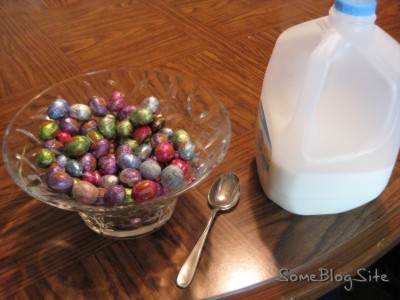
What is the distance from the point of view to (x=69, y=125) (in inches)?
21.4

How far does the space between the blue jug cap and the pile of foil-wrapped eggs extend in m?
0.23

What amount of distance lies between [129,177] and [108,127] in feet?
0.32

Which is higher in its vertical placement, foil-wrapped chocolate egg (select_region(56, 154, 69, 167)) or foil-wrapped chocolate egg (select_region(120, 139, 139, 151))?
foil-wrapped chocolate egg (select_region(56, 154, 69, 167))

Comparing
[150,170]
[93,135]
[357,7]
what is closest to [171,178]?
[150,170]

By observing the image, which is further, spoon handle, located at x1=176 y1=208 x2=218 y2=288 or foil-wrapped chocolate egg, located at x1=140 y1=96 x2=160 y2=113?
foil-wrapped chocolate egg, located at x1=140 y1=96 x2=160 y2=113

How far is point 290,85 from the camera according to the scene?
0.50 m

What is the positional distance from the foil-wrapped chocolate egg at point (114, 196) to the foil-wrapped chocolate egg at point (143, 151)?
6 cm

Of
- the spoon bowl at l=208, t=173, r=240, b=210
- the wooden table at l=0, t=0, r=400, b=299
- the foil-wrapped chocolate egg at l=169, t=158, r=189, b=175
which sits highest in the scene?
the foil-wrapped chocolate egg at l=169, t=158, r=189, b=175

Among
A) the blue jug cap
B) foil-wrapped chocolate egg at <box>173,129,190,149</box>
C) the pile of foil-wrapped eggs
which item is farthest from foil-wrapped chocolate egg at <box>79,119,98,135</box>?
the blue jug cap

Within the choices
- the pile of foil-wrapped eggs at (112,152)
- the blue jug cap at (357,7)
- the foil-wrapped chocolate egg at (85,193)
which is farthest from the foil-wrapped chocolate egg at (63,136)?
the blue jug cap at (357,7)

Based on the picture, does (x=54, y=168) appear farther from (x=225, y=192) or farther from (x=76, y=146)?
(x=225, y=192)

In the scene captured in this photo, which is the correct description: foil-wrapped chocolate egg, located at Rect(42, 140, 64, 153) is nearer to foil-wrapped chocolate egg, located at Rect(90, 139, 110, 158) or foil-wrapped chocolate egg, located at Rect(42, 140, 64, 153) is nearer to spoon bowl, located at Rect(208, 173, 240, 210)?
foil-wrapped chocolate egg, located at Rect(90, 139, 110, 158)

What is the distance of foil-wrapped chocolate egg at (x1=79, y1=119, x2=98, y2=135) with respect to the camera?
21.4 inches

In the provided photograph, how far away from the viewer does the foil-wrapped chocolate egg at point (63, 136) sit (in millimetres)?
536
